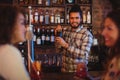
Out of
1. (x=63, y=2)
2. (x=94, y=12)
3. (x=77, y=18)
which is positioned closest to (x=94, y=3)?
(x=94, y=12)

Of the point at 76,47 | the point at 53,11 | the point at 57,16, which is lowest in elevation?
the point at 76,47

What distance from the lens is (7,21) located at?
1.71 meters

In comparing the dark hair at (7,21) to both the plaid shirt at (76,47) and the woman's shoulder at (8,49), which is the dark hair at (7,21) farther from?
the plaid shirt at (76,47)

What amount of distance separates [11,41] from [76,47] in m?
2.05

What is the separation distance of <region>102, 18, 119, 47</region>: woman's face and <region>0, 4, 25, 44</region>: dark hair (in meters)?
0.50

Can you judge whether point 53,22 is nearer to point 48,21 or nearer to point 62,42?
point 48,21

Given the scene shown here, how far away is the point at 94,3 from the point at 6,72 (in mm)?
5302

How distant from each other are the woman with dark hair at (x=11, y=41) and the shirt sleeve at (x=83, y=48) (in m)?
1.90

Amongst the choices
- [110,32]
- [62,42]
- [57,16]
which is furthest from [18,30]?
[57,16]

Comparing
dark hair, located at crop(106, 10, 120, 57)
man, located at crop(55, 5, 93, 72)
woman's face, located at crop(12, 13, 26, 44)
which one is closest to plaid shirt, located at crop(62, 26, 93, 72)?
man, located at crop(55, 5, 93, 72)

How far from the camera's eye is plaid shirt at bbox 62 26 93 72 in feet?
11.9

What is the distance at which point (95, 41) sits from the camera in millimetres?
6734

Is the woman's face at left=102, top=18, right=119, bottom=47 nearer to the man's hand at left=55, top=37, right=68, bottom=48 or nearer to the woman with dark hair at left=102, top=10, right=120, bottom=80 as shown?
the woman with dark hair at left=102, top=10, right=120, bottom=80

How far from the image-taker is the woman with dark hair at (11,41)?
1.60m
